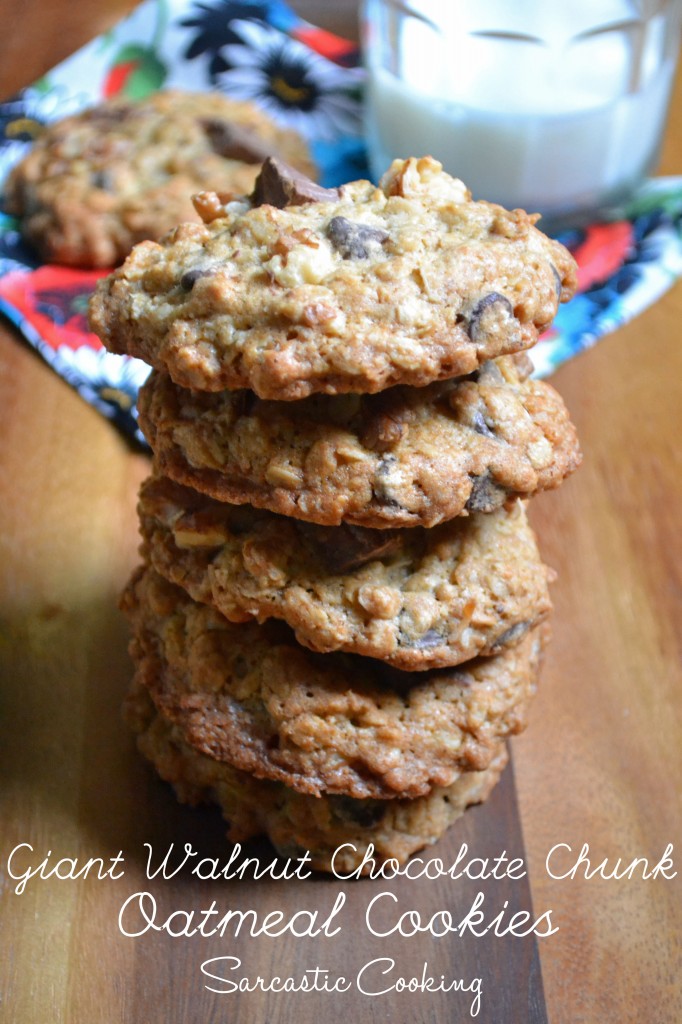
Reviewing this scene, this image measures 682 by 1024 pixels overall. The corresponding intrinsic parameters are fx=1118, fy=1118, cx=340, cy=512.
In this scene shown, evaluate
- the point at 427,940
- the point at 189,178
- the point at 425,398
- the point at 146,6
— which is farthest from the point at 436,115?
the point at 427,940

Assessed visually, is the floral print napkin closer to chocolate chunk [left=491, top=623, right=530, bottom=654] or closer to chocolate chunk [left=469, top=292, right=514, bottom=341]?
chocolate chunk [left=491, top=623, right=530, bottom=654]

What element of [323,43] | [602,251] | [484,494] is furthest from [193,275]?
[323,43]

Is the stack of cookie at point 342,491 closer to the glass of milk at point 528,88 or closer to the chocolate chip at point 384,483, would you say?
the chocolate chip at point 384,483

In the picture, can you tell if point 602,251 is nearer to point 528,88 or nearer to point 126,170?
point 528,88

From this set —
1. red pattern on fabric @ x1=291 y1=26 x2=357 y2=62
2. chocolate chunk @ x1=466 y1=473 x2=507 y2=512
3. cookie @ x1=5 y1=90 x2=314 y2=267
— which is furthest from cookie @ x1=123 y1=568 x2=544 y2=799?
red pattern on fabric @ x1=291 y1=26 x2=357 y2=62

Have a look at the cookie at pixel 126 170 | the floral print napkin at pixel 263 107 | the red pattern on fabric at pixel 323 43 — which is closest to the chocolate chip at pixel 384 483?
the floral print napkin at pixel 263 107

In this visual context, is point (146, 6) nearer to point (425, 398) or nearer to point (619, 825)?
point (425, 398)

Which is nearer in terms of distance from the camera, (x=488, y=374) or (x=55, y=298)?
(x=488, y=374)
